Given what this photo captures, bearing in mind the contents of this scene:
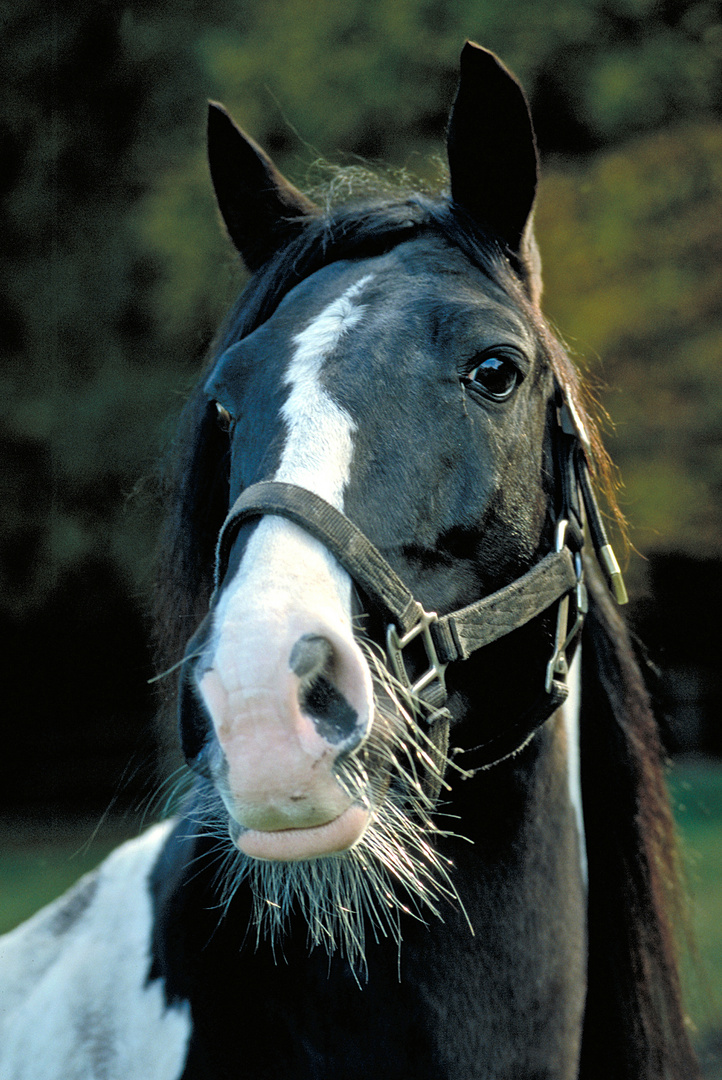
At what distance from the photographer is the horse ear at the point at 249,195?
2.07 meters

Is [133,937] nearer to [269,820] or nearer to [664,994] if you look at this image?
[269,820]

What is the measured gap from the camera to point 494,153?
1.83m

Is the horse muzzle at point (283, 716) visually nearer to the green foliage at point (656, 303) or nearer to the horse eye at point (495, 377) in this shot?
the horse eye at point (495, 377)

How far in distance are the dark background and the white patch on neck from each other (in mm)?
6151

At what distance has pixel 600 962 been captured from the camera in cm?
186

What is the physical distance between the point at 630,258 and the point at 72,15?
229 inches

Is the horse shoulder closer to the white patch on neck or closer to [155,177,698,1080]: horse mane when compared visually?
[155,177,698,1080]: horse mane

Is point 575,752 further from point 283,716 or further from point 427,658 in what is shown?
point 283,716

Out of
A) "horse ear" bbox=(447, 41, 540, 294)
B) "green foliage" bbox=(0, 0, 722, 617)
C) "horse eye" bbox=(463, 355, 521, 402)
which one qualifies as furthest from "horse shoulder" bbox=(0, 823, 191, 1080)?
"green foliage" bbox=(0, 0, 722, 617)

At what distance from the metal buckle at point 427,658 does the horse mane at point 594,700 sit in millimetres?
567

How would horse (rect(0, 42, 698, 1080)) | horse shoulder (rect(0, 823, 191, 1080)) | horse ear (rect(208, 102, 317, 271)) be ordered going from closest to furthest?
horse (rect(0, 42, 698, 1080)) < horse shoulder (rect(0, 823, 191, 1080)) < horse ear (rect(208, 102, 317, 271))

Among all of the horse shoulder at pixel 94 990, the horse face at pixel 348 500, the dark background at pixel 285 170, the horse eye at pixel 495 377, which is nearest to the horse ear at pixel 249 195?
the horse face at pixel 348 500

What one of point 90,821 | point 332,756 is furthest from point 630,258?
point 332,756

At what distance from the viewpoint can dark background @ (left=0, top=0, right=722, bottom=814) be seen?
8234mm
